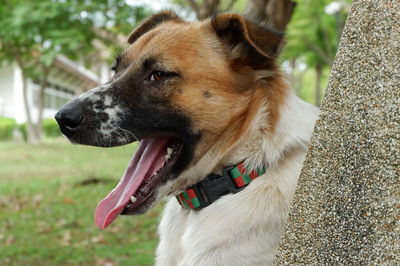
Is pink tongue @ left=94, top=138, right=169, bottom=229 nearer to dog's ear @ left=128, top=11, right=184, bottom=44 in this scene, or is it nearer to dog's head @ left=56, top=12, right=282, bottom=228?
dog's head @ left=56, top=12, right=282, bottom=228

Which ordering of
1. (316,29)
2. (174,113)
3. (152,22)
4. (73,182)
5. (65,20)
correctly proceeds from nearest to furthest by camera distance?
1. (174,113)
2. (152,22)
3. (65,20)
4. (73,182)
5. (316,29)

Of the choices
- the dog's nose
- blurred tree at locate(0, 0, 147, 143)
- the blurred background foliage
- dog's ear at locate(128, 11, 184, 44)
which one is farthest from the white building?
the dog's nose

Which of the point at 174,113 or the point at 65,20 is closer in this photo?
the point at 174,113

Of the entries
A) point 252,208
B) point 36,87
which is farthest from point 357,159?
point 36,87

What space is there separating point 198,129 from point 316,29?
22.5 m

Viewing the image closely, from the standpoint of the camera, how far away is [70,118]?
2.81 meters

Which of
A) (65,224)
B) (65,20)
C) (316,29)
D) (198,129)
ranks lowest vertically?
(316,29)

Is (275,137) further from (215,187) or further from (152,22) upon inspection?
(152,22)

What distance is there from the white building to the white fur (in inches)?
1210

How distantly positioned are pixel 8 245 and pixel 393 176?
6.55m

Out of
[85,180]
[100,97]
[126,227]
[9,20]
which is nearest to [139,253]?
[126,227]

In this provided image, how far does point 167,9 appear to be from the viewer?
390cm

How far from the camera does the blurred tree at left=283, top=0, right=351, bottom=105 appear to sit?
21547 mm

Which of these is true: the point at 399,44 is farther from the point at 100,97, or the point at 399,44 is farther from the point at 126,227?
the point at 126,227
